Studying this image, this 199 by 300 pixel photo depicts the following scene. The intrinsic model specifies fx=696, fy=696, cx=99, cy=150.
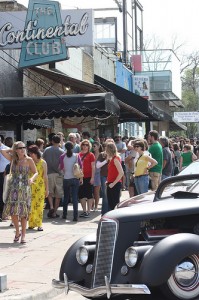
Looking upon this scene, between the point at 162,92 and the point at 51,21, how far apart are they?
80.1 feet

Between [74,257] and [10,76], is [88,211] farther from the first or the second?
[74,257]

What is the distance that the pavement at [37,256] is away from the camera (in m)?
7.98

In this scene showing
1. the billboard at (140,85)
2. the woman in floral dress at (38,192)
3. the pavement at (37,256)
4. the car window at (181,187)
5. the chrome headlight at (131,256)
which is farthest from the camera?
the billboard at (140,85)

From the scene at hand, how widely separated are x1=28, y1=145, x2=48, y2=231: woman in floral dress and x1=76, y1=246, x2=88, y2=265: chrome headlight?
5.89m

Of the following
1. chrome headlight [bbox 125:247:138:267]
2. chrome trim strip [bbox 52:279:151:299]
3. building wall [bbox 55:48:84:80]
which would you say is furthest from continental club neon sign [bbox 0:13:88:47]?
chrome headlight [bbox 125:247:138:267]

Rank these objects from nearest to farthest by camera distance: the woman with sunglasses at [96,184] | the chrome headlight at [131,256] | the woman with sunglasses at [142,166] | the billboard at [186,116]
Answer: the chrome headlight at [131,256], the woman with sunglasses at [142,166], the woman with sunglasses at [96,184], the billboard at [186,116]

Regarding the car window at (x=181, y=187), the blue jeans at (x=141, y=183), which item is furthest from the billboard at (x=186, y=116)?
the car window at (x=181, y=187)

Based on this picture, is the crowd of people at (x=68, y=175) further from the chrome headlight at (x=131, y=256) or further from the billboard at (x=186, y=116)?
the billboard at (x=186, y=116)

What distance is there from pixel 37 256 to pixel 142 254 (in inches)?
164

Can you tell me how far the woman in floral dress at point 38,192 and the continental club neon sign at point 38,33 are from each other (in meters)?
6.76

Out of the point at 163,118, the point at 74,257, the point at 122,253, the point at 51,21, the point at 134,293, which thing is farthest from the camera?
the point at 163,118

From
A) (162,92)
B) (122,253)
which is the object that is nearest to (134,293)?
(122,253)

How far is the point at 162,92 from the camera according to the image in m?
43.3

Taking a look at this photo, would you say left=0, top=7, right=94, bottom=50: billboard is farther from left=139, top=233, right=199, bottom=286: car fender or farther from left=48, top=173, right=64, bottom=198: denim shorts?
left=139, top=233, right=199, bottom=286: car fender
